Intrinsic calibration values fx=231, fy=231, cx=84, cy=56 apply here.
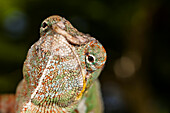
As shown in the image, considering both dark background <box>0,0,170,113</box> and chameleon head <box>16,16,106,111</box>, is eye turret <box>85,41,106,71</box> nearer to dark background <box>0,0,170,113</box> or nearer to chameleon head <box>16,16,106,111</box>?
chameleon head <box>16,16,106,111</box>

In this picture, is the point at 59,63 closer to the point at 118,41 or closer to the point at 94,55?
the point at 94,55

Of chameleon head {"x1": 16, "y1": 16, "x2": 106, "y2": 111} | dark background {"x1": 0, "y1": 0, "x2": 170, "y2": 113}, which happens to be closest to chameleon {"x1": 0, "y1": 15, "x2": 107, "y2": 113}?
chameleon head {"x1": 16, "y1": 16, "x2": 106, "y2": 111}

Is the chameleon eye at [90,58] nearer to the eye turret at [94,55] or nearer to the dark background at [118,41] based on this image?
the eye turret at [94,55]

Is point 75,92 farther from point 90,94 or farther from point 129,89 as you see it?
point 129,89

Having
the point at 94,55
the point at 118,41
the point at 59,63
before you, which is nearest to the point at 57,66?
the point at 59,63

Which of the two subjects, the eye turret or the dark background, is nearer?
the eye turret
